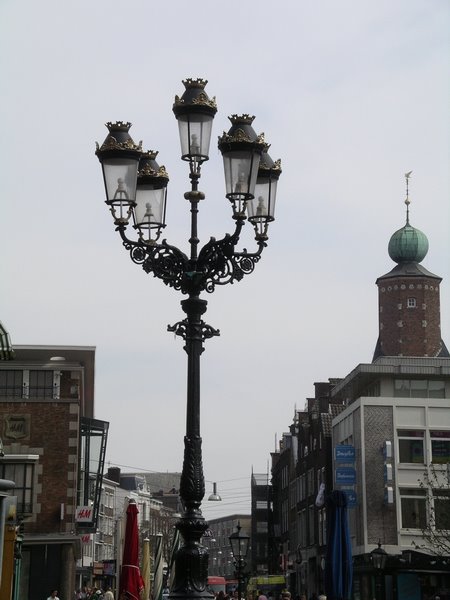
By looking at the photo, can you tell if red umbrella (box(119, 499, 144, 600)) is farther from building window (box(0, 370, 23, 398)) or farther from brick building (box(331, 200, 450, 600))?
brick building (box(331, 200, 450, 600))

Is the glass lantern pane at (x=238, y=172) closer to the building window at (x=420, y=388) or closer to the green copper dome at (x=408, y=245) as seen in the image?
the building window at (x=420, y=388)

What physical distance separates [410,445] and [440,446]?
1.59 meters

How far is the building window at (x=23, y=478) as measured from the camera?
4341cm

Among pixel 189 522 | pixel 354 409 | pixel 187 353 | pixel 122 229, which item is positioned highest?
pixel 354 409

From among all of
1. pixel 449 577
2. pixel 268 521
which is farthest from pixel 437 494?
pixel 268 521

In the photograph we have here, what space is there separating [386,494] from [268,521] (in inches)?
2249

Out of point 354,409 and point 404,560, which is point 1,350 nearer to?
point 404,560

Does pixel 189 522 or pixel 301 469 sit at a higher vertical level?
pixel 301 469

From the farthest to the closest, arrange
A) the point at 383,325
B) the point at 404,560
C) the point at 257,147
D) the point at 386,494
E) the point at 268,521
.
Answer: the point at 268,521
the point at 383,325
the point at 386,494
the point at 404,560
the point at 257,147

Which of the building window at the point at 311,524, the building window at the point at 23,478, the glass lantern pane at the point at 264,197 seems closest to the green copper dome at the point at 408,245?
the building window at the point at 311,524

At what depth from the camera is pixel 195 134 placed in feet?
44.2

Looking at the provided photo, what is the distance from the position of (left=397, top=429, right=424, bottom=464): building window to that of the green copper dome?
1446 inches

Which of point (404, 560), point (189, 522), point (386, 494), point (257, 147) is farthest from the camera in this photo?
point (386, 494)

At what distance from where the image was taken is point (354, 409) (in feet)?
212
